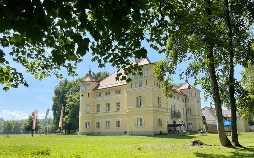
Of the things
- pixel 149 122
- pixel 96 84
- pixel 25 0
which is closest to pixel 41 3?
pixel 25 0

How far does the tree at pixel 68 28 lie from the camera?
3.35 meters

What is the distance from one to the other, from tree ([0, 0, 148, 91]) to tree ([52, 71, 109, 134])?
50.5 m

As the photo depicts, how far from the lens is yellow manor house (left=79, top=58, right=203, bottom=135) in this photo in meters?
36.1

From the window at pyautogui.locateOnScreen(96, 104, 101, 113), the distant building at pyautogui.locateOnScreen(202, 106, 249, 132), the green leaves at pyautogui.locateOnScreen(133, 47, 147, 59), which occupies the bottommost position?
the distant building at pyautogui.locateOnScreen(202, 106, 249, 132)

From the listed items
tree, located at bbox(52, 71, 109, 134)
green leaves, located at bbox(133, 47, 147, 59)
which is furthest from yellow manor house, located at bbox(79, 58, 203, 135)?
green leaves, located at bbox(133, 47, 147, 59)

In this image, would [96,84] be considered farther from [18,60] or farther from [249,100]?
[18,60]

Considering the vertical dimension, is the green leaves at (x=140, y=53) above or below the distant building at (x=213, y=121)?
above

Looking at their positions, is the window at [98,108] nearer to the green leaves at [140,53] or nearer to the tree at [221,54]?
the tree at [221,54]

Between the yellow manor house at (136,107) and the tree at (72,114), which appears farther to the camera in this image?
the tree at (72,114)

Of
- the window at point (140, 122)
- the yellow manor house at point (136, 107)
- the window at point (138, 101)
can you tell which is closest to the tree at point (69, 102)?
the yellow manor house at point (136, 107)

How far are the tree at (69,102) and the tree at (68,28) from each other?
50.5 meters

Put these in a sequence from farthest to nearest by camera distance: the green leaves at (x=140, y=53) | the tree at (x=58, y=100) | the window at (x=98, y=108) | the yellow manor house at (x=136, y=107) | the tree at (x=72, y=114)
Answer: the tree at (x=58, y=100), the tree at (x=72, y=114), the window at (x=98, y=108), the yellow manor house at (x=136, y=107), the green leaves at (x=140, y=53)

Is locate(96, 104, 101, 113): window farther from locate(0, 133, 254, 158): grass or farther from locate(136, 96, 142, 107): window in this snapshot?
locate(0, 133, 254, 158): grass

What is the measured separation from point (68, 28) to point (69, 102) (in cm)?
5418
